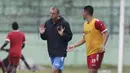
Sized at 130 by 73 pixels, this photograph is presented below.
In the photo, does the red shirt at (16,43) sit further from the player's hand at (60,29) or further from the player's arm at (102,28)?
the player's arm at (102,28)

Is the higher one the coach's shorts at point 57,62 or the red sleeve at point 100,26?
the red sleeve at point 100,26

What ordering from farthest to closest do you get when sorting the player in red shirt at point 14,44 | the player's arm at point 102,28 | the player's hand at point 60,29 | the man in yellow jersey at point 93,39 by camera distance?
the player in red shirt at point 14,44, the player's hand at point 60,29, the man in yellow jersey at point 93,39, the player's arm at point 102,28

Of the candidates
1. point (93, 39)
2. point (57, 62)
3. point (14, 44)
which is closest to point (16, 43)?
point (14, 44)

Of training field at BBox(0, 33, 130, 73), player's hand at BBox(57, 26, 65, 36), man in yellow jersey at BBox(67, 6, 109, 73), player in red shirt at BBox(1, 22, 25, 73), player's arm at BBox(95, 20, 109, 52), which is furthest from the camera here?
training field at BBox(0, 33, 130, 73)

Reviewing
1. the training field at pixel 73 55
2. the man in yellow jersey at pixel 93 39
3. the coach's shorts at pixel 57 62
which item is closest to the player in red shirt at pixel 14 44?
the training field at pixel 73 55

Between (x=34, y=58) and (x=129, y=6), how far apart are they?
11.6 ft

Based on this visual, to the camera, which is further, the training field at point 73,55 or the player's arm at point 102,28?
the training field at point 73,55

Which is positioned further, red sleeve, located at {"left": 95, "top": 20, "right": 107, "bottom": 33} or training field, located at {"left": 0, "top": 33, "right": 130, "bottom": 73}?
training field, located at {"left": 0, "top": 33, "right": 130, "bottom": 73}

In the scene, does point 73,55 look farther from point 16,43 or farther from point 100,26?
point 100,26

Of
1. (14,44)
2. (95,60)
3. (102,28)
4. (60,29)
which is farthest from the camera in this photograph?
(14,44)

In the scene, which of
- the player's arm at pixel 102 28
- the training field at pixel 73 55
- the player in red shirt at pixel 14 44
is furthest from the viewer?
the training field at pixel 73 55

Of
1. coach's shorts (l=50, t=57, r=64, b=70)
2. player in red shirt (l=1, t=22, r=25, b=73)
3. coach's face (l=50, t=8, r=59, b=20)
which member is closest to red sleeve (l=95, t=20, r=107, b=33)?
coach's face (l=50, t=8, r=59, b=20)

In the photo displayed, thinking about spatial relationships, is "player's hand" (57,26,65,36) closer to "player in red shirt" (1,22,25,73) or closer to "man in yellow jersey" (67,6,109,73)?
"man in yellow jersey" (67,6,109,73)

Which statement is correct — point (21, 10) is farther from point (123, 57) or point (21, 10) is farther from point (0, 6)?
point (123, 57)
